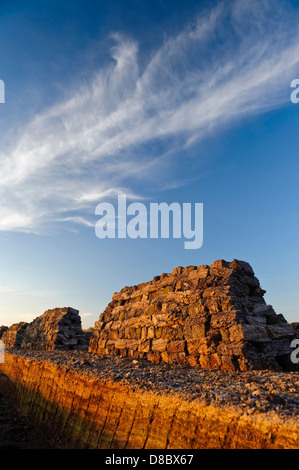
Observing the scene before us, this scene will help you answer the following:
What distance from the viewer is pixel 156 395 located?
3740 mm

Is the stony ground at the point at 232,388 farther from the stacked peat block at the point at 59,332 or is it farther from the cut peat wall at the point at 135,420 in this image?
the stacked peat block at the point at 59,332

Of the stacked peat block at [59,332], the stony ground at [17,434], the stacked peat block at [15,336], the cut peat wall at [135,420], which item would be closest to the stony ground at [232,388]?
the cut peat wall at [135,420]

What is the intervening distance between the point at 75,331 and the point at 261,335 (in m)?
13.2

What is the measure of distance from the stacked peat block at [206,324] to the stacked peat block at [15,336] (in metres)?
14.0

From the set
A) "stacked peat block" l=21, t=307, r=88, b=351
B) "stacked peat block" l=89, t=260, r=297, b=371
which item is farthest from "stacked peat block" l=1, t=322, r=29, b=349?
"stacked peat block" l=89, t=260, r=297, b=371

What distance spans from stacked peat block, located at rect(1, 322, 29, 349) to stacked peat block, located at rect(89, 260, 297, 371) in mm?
14047

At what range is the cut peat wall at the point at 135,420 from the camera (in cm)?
264

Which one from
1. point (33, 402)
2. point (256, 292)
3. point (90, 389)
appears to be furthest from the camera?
point (256, 292)

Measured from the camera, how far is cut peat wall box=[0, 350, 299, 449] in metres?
2.64

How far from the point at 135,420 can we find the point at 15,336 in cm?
2117

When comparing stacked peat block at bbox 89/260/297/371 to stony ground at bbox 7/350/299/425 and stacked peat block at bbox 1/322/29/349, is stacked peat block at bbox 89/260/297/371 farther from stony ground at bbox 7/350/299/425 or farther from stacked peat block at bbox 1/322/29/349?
stacked peat block at bbox 1/322/29/349

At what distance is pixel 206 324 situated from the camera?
22.8 ft
